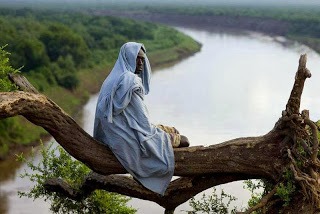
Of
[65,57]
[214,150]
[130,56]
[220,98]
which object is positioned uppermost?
[130,56]

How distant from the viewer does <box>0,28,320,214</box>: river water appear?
1398cm

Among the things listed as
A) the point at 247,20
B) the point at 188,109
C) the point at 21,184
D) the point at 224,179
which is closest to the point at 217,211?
the point at 224,179

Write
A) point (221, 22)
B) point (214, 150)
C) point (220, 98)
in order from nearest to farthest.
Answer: point (214, 150) → point (220, 98) → point (221, 22)

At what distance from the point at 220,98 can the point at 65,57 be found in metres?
8.07

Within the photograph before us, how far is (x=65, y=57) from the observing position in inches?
1072

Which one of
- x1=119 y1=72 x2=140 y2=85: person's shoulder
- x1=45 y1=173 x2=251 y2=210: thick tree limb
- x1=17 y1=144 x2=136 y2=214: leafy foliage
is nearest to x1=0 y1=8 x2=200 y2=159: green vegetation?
x1=17 y1=144 x2=136 y2=214: leafy foliage

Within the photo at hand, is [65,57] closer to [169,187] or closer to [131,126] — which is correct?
[169,187]

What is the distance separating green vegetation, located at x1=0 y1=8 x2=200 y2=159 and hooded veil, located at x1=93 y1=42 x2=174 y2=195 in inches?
479

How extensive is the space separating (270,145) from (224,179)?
0.47 m

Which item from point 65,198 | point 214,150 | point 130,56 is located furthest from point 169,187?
point 65,198

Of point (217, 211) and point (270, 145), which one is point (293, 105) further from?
point (217, 211)

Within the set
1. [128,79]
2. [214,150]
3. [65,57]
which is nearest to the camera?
[128,79]

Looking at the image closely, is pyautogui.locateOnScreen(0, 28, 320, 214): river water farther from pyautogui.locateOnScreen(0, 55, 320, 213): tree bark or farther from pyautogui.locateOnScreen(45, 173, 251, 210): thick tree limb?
pyautogui.locateOnScreen(0, 55, 320, 213): tree bark

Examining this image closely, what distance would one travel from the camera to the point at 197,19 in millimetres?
66500
